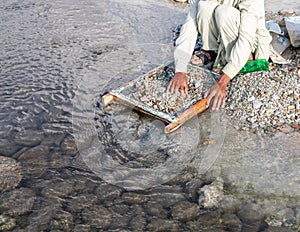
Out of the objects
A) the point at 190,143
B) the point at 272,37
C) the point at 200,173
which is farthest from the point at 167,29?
the point at 200,173

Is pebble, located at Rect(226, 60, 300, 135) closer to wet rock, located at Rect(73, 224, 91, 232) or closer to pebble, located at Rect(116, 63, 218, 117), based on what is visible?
pebble, located at Rect(116, 63, 218, 117)

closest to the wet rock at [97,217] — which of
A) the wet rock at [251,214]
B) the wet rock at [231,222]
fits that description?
the wet rock at [231,222]

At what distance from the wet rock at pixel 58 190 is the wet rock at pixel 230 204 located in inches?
39.1

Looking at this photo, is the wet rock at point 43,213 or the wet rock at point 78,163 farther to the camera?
the wet rock at point 78,163

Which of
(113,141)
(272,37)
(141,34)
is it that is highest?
(272,37)

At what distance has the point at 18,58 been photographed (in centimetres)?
402

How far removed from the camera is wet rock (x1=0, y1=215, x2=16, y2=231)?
216cm

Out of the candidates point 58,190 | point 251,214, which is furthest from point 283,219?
point 58,190

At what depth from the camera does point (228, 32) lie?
3.12 m

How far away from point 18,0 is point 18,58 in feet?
6.71

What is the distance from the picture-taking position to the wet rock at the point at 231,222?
2162 mm

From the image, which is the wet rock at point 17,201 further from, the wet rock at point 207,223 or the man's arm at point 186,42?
the man's arm at point 186,42

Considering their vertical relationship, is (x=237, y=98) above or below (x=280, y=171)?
above

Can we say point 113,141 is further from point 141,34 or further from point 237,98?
point 141,34
